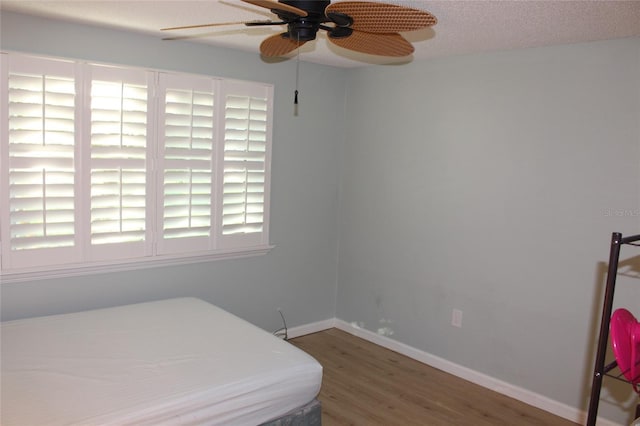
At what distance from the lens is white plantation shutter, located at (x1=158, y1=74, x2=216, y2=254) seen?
3252 mm

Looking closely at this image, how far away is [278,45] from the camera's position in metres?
2.47

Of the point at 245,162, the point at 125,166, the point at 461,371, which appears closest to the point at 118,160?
the point at 125,166

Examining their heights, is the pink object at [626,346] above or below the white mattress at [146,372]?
above

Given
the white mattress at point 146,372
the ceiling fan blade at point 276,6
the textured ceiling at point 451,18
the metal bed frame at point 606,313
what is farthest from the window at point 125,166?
the metal bed frame at point 606,313

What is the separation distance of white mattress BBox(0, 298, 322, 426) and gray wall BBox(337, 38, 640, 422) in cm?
144

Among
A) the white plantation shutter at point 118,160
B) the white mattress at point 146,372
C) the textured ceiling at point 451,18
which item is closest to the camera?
the white mattress at point 146,372

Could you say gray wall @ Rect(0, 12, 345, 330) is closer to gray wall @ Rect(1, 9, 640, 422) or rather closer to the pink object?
gray wall @ Rect(1, 9, 640, 422)

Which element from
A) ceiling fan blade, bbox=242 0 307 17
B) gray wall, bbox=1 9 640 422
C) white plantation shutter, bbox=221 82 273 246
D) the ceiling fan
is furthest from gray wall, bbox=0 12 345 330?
ceiling fan blade, bbox=242 0 307 17

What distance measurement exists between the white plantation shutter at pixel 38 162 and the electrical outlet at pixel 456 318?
8.07 ft

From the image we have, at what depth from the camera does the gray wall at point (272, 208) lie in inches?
115

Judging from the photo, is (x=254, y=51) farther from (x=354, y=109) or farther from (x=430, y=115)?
(x=430, y=115)

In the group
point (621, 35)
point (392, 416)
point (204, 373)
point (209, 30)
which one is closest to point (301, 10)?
point (209, 30)

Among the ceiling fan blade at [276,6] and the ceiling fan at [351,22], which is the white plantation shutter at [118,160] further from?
the ceiling fan blade at [276,6]

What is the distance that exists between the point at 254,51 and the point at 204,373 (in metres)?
2.24
